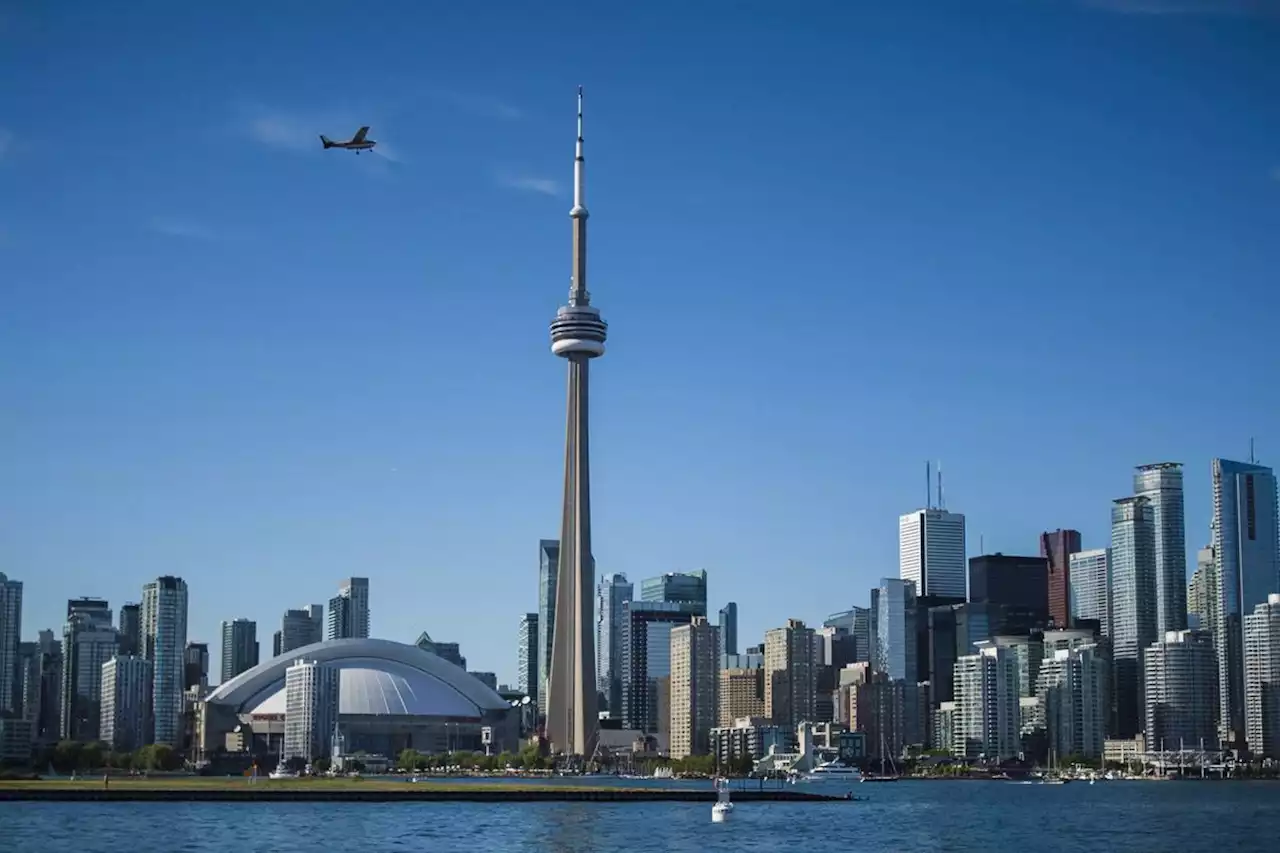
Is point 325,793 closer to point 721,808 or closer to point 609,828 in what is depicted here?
point 721,808

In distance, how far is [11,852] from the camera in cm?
9394

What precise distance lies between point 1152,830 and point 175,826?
58182 mm

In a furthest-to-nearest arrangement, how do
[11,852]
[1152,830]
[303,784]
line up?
[303,784], [1152,830], [11,852]

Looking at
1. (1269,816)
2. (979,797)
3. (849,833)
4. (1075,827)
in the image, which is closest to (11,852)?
(849,833)

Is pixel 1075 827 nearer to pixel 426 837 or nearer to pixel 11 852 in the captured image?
pixel 426 837

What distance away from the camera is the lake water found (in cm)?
10194

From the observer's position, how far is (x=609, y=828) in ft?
385

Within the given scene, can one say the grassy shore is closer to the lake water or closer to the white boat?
the lake water

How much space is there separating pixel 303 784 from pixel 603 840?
71.7 meters

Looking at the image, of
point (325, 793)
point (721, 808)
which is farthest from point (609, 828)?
point (325, 793)

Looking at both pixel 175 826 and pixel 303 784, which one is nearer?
pixel 175 826

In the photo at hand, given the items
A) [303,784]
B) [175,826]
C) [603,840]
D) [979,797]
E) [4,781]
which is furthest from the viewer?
[979,797]

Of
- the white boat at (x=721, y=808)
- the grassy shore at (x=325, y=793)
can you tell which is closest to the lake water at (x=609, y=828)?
the white boat at (x=721, y=808)

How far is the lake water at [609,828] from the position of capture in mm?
101938
